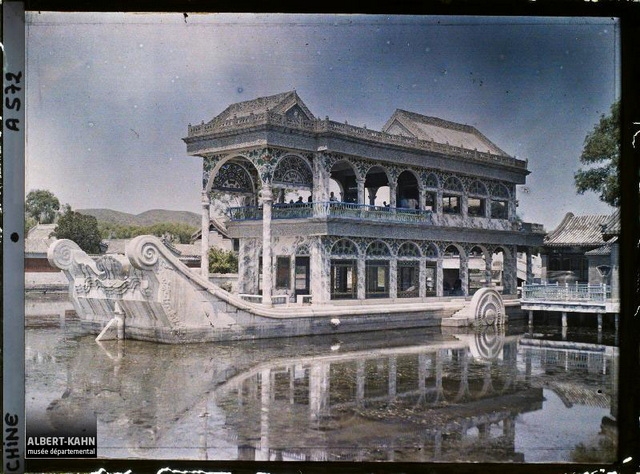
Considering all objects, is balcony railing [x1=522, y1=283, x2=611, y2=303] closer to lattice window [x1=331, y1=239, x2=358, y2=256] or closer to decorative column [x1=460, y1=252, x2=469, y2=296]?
decorative column [x1=460, y1=252, x2=469, y2=296]

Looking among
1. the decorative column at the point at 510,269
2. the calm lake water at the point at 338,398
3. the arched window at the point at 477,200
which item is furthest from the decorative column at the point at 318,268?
the decorative column at the point at 510,269

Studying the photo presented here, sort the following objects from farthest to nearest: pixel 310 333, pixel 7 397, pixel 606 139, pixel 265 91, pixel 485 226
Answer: pixel 485 226
pixel 310 333
pixel 265 91
pixel 606 139
pixel 7 397

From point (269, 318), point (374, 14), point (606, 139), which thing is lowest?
point (269, 318)

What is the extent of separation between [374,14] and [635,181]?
80.6 inches

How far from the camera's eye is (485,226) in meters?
5.83

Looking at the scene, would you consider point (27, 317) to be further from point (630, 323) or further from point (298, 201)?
point (630, 323)

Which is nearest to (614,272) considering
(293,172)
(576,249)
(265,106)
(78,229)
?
(576,249)

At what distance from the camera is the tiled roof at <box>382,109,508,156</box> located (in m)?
4.88

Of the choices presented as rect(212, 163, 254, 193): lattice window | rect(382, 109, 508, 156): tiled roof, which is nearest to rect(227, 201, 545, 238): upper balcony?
rect(212, 163, 254, 193): lattice window

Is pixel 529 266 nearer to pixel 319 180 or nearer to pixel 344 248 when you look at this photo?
pixel 344 248

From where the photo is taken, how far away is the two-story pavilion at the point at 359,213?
5395 millimetres

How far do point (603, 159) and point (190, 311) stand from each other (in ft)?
11.2

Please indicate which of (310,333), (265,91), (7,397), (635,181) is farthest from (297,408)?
(635,181)

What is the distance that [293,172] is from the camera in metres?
5.71
